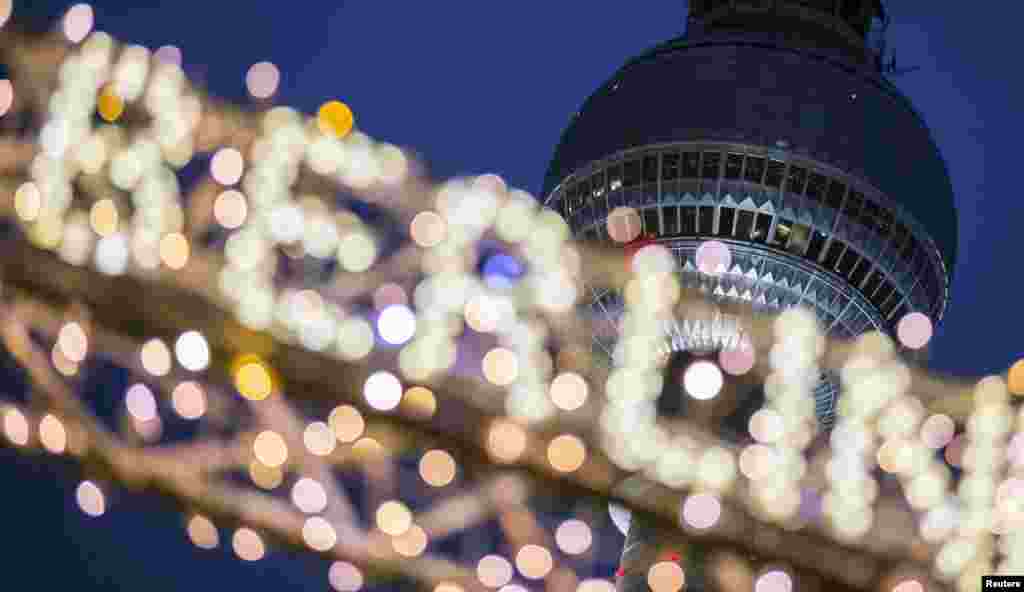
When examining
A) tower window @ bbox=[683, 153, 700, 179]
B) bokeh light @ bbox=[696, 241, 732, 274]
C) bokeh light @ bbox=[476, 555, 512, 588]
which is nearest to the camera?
bokeh light @ bbox=[476, 555, 512, 588]

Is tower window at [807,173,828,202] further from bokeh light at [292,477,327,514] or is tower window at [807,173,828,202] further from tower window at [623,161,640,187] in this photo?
bokeh light at [292,477,327,514]

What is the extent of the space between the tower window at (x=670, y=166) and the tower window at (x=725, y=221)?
0.96 meters

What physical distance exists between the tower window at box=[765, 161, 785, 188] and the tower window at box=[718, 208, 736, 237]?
0.77 metres

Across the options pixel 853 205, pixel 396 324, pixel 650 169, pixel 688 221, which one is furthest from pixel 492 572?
pixel 853 205

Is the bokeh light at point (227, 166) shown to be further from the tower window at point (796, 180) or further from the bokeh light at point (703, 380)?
the tower window at point (796, 180)

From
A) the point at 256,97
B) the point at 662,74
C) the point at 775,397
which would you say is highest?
the point at 662,74

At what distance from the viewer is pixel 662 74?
83.5 ft

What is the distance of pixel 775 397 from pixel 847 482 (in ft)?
1.55

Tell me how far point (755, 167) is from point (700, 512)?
19.1 meters

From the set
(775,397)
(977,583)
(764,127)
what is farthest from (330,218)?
(764,127)

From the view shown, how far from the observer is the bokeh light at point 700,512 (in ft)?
17.1

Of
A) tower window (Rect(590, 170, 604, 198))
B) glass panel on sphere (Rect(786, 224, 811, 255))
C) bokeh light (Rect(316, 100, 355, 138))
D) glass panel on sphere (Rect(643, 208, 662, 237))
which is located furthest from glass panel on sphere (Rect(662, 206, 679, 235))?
bokeh light (Rect(316, 100, 355, 138))

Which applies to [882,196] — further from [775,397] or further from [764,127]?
[775,397]

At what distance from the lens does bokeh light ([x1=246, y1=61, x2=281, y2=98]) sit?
6535 mm
